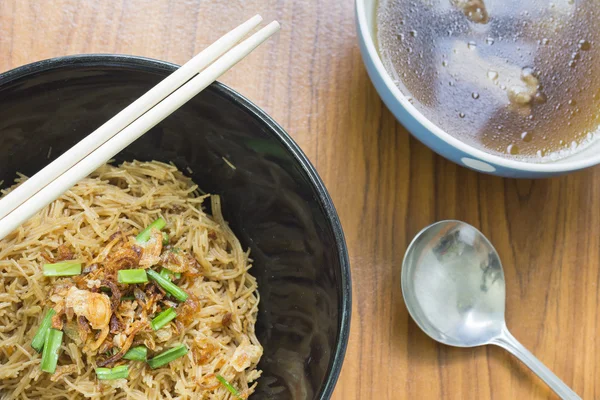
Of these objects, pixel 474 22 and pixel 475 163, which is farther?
pixel 474 22

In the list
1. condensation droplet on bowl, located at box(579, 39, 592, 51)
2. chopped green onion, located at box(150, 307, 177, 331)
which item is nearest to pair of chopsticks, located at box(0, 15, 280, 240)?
chopped green onion, located at box(150, 307, 177, 331)

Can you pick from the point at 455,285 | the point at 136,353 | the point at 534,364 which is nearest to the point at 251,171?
the point at 136,353

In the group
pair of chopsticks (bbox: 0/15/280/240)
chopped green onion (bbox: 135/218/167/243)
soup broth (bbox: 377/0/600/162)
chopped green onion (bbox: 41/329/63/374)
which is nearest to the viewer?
pair of chopsticks (bbox: 0/15/280/240)

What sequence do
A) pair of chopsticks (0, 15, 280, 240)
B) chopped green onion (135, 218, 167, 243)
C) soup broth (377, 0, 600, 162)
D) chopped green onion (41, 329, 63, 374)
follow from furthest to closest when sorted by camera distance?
soup broth (377, 0, 600, 162), chopped green onion (135, 218, 167, 243), chopped green onion (41, 329, 63, 374), pair of chopsticks (0, 15, 280, 240)

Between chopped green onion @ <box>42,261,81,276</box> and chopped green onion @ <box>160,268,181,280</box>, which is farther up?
chopped green onion @ <box>160,268,181,280</box>

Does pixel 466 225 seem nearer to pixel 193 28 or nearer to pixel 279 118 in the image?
pixel 279 118

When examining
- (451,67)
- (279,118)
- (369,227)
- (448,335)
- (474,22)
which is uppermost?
(474,22)

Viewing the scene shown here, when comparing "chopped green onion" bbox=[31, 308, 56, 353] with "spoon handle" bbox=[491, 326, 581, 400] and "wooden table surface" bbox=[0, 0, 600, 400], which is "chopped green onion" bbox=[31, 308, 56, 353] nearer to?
"wooden table surface" bbox=[0, 0, 600, 400]

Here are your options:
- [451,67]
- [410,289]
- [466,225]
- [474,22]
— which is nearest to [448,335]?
[410,289]
